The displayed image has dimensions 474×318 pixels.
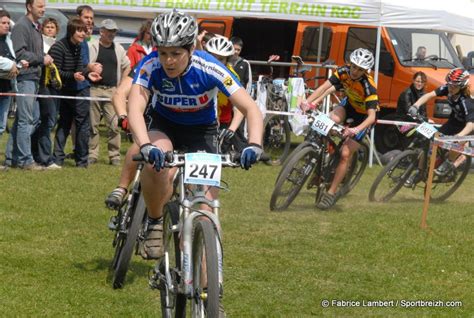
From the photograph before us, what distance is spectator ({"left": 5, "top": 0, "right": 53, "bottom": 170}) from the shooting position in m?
11.9

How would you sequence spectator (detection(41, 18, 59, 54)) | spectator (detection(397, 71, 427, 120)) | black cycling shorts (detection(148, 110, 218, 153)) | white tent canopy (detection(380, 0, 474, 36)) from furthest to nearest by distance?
spectator (detection(397, 71, 427, 120))
white tent canopy (detection(380, 0, 474, 36))
spectator (detection(41, 18, 59, 54))
black cycling shorts (detection(148, 110, 218, 153))

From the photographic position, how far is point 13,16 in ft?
65.9

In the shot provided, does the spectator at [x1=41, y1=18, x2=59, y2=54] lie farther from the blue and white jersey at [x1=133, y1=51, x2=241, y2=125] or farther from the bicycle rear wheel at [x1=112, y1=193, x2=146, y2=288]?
the blue and white jersey at [x1=133, y1=51, x2=241, y2=125]

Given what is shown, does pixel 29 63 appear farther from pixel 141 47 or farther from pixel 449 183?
pixel 449 183

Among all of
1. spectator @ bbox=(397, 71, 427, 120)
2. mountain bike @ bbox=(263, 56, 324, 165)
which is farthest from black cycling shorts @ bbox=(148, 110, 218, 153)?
spectator @ bbox=(397, 71, 427, 120)

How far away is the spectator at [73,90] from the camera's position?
498 inches

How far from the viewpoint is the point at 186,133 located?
645 cm

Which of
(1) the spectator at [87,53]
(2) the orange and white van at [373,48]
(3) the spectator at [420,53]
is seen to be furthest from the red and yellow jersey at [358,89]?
(3) the spectator at [420,53]

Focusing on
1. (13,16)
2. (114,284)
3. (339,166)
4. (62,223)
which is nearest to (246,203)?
(339,166)

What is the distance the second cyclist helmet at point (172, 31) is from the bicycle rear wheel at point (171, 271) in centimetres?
92

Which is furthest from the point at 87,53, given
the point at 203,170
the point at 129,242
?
the point at 203,170

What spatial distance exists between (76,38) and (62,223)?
12.9 feet

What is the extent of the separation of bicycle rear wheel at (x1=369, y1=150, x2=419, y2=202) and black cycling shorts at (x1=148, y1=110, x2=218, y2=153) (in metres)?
5.91

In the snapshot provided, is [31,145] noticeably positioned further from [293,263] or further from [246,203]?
[293,263]
